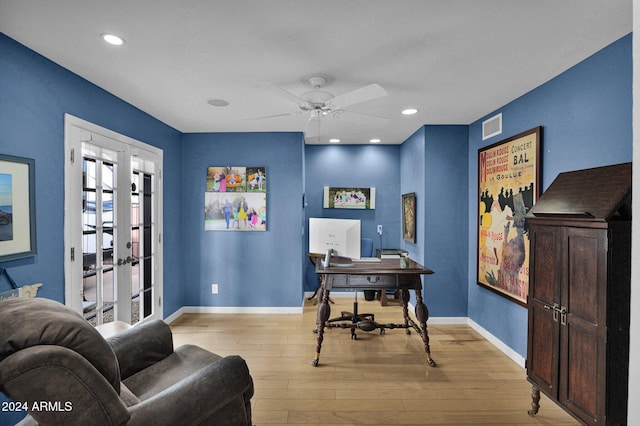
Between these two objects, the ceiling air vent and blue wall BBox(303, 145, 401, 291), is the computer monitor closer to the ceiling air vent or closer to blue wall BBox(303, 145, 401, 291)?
the ceiling air vent

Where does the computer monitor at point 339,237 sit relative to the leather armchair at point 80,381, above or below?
above

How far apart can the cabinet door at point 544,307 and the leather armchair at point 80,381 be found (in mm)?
1920

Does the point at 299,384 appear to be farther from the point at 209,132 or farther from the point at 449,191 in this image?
the point at 209,132

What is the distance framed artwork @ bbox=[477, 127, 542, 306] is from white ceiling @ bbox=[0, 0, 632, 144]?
1.79ft

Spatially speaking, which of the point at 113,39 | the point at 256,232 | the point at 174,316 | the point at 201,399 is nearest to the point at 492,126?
the point at 256,232

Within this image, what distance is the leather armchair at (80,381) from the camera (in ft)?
3.94

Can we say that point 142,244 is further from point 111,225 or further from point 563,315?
point 563,315

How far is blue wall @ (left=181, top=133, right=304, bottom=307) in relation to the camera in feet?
15.5

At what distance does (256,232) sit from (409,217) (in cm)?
218

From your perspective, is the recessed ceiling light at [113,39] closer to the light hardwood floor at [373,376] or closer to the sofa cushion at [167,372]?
the sofa cushion at [167,372]

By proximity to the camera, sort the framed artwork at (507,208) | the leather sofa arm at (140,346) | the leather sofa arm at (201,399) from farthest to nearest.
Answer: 1. the framed artwork at (507,208)
2. the leather sofa arm at (140,346)
3. the leather sofa arm at (201,399)

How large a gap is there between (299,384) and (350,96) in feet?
7.59

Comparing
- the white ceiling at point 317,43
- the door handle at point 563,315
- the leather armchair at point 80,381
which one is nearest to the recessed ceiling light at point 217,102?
the white ceiling at point 317,43

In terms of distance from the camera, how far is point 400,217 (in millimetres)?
5750
